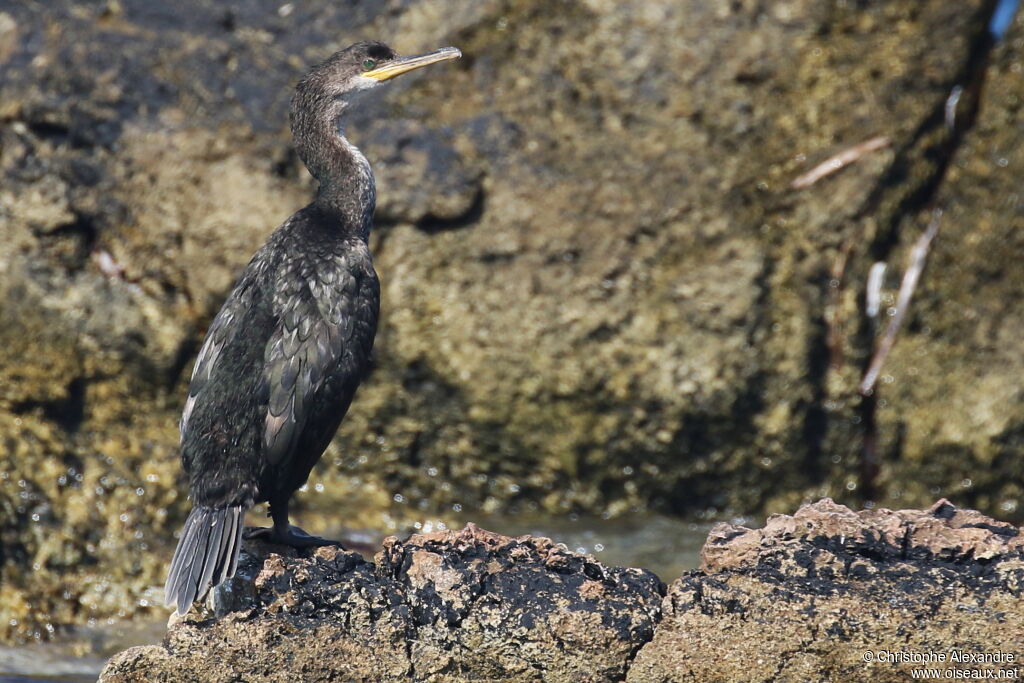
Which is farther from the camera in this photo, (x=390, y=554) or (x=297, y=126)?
(x=297, y=126)

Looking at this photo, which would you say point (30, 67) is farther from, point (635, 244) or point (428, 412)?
point (635, 244)

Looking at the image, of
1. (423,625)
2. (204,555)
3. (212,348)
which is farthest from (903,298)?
(204,555)

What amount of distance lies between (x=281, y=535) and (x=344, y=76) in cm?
195

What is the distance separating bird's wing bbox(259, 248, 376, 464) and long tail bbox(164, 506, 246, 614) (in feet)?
0.94

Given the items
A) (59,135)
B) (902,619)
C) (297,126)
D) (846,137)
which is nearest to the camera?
(902,619)

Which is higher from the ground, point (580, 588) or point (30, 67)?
point (30, 67)

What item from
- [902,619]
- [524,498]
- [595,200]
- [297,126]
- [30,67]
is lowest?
[902,619]

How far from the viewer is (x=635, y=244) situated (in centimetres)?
654

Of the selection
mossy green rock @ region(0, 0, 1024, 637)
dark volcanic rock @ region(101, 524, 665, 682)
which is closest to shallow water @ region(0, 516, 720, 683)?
mossy green rock @ region(0, 0, 1024, 637)

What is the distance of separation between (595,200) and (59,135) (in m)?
2.70

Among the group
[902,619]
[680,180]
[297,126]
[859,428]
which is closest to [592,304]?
[680,180]

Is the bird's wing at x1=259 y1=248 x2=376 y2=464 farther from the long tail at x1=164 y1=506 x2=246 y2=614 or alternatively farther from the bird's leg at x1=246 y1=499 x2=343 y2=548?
the long tail at x1=164 y1=506 x2=246 y2=614

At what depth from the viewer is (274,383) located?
13.3 ft

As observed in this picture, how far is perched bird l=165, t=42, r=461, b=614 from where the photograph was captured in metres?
3.84
